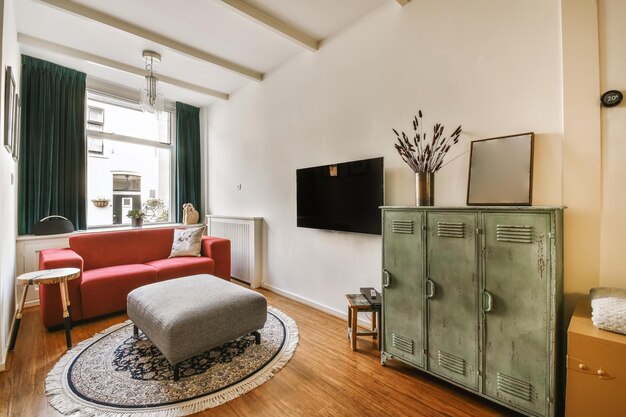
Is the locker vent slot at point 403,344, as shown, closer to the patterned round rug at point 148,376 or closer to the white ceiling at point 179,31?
the patterned round rug at point 148,376

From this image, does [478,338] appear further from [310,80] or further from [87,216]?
[87,216]

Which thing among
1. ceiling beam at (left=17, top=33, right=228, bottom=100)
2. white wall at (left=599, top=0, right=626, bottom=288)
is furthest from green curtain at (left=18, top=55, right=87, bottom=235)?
white wall at (left=599, top=0, right=626, bottom=288)

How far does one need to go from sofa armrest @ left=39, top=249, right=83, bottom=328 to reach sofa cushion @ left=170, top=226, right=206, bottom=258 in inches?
44.8

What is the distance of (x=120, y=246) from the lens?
3.44 metres

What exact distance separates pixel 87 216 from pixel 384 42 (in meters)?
4.51

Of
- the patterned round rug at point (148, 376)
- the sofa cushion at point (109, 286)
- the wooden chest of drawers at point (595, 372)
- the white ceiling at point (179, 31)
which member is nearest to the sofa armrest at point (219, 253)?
the sofa cushion at point (109, 286)

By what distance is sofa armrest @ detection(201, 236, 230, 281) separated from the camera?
3754mm

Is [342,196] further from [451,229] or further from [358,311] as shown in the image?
[451,229]

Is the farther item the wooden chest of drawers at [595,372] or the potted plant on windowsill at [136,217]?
the potted plant on windowsill at [136,217]

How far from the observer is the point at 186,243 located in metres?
3.81

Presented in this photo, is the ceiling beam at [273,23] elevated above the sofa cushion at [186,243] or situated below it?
above

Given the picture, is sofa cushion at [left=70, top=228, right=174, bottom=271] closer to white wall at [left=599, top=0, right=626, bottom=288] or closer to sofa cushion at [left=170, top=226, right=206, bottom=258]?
sofa cushion at [left=170, top=226, right=206, bottom=258]

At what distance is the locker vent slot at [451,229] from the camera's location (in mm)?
1711

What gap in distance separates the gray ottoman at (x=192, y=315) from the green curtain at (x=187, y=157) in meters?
2.87
